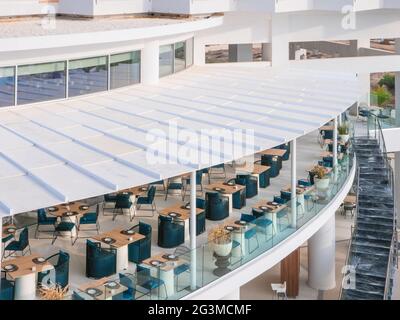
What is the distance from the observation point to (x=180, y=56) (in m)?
25.2

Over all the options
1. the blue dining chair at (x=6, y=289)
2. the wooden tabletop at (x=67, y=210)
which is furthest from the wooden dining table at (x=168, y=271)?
the wooden tabletop at (x=67, y=210)

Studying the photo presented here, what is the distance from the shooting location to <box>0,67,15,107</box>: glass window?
1736 cm

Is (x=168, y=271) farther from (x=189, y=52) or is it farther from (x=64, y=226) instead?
(x=189, y=52)

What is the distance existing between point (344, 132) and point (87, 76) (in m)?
10.5

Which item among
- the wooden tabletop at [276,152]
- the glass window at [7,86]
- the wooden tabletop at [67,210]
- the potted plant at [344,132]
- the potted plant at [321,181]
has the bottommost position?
the wooden tabletop at [67,210]

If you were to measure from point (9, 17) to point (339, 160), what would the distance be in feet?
39.5

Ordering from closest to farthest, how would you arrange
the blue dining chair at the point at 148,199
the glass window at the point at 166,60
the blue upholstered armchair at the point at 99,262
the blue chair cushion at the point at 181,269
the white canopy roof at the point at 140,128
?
the white canopy roof at the point at 140,128 → the blue chair cushion at the point at 181,269 → the blue upholstered armchair at the point at 99,262 → the blue dining chair at the point at 148,199 → the glass window at the point at 166,60

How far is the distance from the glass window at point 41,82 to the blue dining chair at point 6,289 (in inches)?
244

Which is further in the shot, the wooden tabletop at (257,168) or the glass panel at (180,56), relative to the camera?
the glass panel at (180,56)

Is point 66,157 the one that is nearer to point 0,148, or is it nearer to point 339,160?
point 0,148

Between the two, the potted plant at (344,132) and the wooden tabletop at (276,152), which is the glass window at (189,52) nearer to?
the wooden tabletop at (276,152)

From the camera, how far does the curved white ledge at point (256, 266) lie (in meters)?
14.1

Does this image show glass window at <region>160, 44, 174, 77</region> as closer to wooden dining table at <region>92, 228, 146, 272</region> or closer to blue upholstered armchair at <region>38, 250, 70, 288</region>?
wooden dining table at <region>92, 228, 146, 272</region>

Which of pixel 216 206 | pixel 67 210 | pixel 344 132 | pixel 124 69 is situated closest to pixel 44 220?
pixel 67 210
